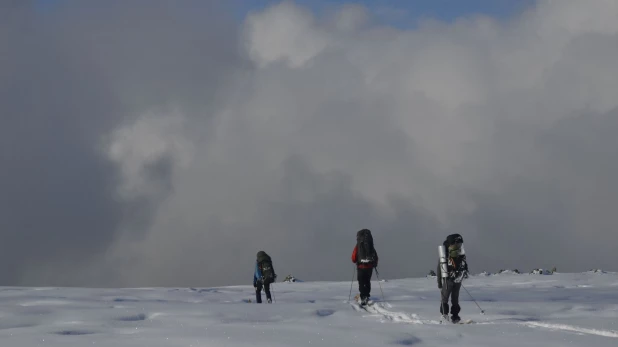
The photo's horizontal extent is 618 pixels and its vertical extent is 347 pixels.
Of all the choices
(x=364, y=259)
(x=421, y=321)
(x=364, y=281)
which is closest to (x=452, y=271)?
(x=421, y=321)

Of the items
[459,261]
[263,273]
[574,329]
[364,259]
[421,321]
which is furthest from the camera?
[263,273]

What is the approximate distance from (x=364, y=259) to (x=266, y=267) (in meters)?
4.76

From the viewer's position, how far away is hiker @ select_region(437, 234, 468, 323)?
16.8 m

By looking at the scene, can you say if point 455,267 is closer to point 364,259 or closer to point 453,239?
point 453,239

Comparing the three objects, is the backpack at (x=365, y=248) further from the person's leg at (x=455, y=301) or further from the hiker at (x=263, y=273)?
the person's leg at (x=455, y=301)

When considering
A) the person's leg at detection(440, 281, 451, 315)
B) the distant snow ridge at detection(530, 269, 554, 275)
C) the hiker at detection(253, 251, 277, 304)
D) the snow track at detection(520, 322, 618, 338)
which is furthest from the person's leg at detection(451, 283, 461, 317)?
the distant snow ridge at detection(530, 269, 554, 275)

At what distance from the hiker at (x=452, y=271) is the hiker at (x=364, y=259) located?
14.3 ft

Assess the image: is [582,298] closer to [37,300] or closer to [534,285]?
[534,285]

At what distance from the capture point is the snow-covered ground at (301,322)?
1218 centimetres

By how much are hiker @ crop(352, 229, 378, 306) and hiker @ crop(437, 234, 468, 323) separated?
437 centimetres

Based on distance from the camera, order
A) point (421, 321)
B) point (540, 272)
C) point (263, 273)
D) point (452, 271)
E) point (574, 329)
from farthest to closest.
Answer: point (540, 272) → point (263, 273) → point (452, 271) → point (421, 321) → point (574, 329)

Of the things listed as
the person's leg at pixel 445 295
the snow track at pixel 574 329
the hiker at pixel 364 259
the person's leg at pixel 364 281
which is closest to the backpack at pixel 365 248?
the hiker at pixel 364 259

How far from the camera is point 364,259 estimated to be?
21.2 metres

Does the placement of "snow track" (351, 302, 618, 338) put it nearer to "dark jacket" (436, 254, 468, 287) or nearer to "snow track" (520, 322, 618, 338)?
"snow track" (520, 322, 618, 338)
